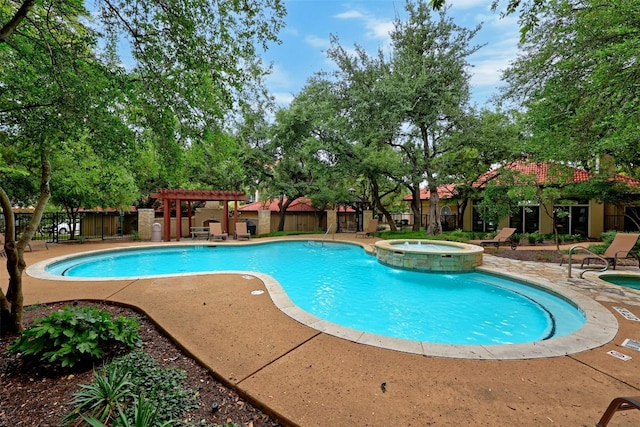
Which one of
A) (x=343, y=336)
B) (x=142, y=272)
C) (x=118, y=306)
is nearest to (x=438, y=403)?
(x=343, y=336)

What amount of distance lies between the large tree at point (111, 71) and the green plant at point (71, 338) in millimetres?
980

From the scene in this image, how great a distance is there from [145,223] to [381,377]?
16.3m

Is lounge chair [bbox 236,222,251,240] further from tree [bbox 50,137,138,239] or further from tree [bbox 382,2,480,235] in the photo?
tree [bbox 382,2,480,235]

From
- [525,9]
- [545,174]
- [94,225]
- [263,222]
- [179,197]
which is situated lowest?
[94,225]

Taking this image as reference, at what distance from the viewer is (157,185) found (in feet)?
62.6

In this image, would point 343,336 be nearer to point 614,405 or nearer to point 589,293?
point 614,405

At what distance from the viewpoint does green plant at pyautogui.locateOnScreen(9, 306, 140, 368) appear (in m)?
2.63

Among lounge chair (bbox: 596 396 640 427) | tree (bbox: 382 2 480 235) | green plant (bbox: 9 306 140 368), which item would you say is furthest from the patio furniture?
lounge chair (bbox: 596 396 640 427)

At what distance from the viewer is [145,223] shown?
50.7 ft

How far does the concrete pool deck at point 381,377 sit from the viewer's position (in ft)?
7.34

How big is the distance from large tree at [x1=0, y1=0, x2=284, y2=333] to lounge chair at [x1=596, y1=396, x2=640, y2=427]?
477cm

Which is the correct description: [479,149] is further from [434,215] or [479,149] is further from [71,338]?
[71,338]

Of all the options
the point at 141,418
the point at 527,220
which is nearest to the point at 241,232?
the point at 141,418

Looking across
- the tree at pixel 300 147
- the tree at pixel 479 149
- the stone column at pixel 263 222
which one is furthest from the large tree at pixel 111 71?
the stone column at pixel 263 222
